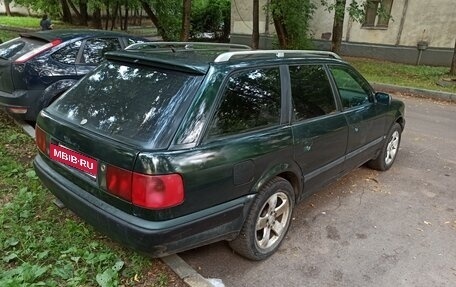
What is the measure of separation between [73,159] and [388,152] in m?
3.93

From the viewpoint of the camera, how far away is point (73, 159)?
2.65 meters

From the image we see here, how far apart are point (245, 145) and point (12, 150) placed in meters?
3.55

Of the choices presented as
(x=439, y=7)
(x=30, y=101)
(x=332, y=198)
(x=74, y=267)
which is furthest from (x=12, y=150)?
(x=439, y=7)

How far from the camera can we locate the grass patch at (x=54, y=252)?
263 centimetres

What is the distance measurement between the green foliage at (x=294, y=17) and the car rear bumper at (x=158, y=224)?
11989 millimetres

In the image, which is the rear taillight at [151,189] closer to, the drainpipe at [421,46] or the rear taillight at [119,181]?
the rear taillight at [119,181]

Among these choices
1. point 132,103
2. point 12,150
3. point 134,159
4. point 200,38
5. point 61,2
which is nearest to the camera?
point 134,159

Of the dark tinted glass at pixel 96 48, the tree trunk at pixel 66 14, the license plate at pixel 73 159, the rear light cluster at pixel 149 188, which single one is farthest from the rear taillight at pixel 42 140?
the tree trunk at pixel 66 14

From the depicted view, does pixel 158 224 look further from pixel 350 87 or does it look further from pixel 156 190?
pixel 350 87

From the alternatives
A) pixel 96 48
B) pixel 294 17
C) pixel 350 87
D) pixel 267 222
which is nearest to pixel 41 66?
pixel 96 48

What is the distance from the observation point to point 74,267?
108 inches

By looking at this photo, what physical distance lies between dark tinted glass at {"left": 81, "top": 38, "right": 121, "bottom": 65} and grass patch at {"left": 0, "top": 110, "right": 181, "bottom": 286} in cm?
250

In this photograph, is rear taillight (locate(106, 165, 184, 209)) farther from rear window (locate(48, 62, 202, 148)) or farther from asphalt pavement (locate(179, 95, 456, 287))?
asphalt pavement (locate(179, 95, 456, 287))

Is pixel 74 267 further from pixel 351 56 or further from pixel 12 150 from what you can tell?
pixel 351 56
